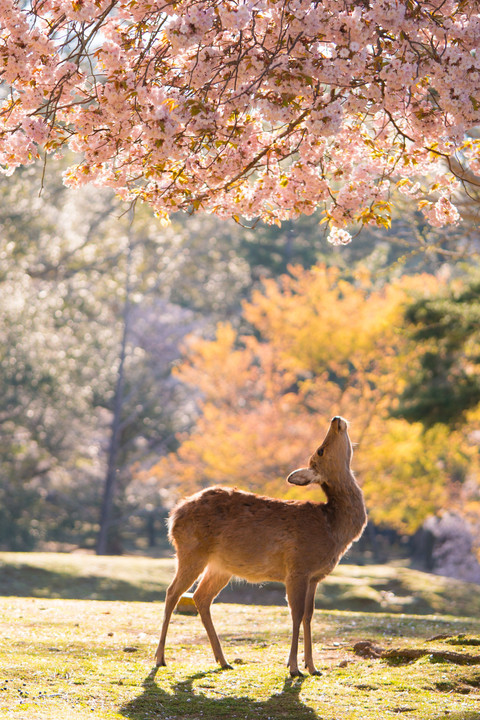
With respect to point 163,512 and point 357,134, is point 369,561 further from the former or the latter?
point 357,134

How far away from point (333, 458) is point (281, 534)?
2.22ft

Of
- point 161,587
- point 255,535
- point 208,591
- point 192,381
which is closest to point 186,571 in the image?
point 208,591

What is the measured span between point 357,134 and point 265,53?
1.32 metres

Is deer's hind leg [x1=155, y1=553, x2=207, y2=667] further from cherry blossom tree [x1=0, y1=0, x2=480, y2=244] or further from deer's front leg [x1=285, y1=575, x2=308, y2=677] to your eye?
cherry blossom tree [x1=0, y1=0, x2=480, y2=244]

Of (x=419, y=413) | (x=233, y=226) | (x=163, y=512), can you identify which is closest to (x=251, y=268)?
(x=233, y=226)

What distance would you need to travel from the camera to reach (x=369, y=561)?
32438mm

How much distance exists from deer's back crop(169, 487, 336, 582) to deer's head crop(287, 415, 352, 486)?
210mm

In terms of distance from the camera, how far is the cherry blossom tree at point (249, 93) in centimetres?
497

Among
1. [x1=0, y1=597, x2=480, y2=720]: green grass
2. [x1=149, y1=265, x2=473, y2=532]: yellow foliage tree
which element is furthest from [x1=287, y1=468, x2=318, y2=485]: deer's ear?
[x1=149, y1=265, x2=473, y2=532]: yellow foliage tree

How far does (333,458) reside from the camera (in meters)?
6.09

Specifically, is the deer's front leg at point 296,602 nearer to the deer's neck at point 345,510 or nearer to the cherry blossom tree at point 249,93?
the deer's neck at point 345,510

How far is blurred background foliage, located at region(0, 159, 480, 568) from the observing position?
62.0 feet

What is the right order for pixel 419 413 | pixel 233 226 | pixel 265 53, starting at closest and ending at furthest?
pixel 265 53
pixel 419 413
pixel 233 226

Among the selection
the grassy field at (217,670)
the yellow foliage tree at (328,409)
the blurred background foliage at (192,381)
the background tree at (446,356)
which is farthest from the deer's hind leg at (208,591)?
the yellow foliage tree at (328,409)
